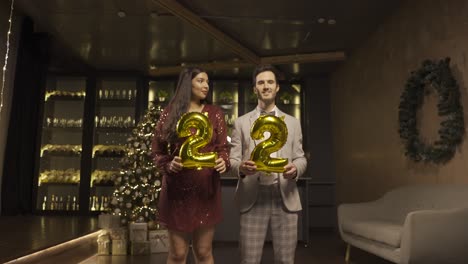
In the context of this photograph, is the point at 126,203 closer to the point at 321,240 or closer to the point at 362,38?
the point at 321,240

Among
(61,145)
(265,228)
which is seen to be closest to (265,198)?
(265,228)

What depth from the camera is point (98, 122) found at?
24.2 feet

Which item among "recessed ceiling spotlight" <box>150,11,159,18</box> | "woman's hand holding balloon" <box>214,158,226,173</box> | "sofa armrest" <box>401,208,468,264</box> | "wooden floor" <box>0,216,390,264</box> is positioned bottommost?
"wooden floor" <box>0,216,390,264</box>

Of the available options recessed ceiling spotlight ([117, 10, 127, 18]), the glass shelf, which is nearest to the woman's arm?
recessed ceiling spotlight ([117, 10, 127, 18])

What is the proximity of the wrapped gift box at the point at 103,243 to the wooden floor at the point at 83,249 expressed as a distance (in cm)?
8

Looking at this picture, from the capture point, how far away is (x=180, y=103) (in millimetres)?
1628

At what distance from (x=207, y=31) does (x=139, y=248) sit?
279cm

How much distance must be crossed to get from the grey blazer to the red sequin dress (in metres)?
0.07

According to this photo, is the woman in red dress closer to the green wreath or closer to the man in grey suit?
the man in grey suit

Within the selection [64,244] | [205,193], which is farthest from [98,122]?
[205,193]

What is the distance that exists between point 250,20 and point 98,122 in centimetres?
382

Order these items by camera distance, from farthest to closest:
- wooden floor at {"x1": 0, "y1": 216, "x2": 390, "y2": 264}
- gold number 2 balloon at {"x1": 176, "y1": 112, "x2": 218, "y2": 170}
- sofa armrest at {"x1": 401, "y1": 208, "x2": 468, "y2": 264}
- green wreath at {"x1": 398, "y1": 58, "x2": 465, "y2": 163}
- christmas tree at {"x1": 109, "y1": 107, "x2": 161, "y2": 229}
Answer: christmas tree at {"x1": 109, "y1": 107, "x2": 161, "y2": 229}, wooden floor at {"x1": 0, "y1": 216, "x2": 390, "y2": 264}, green wreath at {"x1": 398, "y1": 58, "x2": 465, "y2": 163}, sofa armrest at {"x1": 401, "y1": 208, "x2": 468, "y2": 264}, gold number 2 balloon at {"x1": 176, "y1": 112, "x2": 218, "y2": 170}

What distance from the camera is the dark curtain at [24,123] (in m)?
5.73

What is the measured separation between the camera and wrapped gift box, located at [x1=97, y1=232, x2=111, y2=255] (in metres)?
4.30
